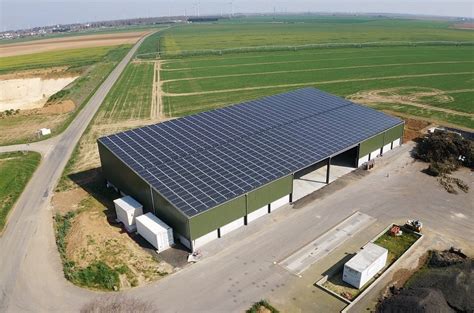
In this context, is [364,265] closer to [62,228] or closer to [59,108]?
[62,228]

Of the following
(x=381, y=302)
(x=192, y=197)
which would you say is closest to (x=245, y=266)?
(x=192, y=197)

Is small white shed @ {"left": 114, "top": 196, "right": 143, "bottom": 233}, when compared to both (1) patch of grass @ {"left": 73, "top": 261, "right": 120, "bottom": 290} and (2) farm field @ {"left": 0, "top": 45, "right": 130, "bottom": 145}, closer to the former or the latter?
(1) patch of grass @ {"left": 73, "top": 261, "right": 120, "bottom": 290}

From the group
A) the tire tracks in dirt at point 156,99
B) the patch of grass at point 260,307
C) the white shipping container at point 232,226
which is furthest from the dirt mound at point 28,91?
the patch of grass at point 260,307

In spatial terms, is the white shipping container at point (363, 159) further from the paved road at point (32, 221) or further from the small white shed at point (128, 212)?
the paved road at point (32, 221)

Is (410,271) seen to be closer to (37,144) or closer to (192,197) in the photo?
(192,197)

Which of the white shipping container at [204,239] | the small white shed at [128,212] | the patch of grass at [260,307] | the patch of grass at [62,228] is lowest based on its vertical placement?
the patch of grass at [260,307]
